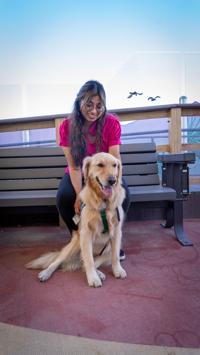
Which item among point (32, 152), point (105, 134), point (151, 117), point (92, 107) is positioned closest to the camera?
point (92, 107)

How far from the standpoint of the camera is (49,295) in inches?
60.1

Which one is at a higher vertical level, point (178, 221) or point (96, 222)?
point (96, 222)

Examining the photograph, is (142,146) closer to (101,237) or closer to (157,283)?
(101,237)

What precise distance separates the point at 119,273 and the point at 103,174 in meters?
0.61

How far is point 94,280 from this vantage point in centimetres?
164

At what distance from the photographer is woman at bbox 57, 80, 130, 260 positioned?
1.97 metres

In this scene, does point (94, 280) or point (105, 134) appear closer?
point (94, 280)

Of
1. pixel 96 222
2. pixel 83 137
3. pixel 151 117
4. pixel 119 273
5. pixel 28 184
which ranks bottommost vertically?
pixel 119 273

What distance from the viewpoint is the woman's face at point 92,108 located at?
195 centimetres

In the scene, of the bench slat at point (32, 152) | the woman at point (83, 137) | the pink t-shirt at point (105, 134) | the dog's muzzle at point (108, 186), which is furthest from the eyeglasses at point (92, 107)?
the bench slat at point (32, 152)

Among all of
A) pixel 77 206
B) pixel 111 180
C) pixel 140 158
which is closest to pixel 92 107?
pixel 111 180

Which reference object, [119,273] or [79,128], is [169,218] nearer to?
[119,273]

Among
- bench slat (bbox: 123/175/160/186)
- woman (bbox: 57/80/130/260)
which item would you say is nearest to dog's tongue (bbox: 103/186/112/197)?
woman (bbox: 57/80/130/260)

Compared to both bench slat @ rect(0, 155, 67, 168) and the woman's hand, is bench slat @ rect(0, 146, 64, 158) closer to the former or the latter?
bench slat @ rect(0, 155, 67, 168)
